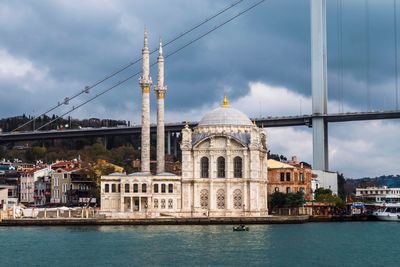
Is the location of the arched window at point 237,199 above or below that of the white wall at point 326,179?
below

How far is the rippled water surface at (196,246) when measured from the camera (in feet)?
119

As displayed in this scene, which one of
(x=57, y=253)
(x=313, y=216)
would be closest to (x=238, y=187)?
(x=313, y=216)

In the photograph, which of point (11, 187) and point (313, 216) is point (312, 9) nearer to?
point (313, 216)

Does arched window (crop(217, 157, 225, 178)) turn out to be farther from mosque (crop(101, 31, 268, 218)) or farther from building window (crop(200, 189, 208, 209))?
building window (crop(200, 189, 208, 209))

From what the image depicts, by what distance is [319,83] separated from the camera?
83.6 meters

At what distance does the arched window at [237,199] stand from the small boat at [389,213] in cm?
1720

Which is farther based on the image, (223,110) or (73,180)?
(73,180)

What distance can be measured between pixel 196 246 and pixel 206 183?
21263 mm

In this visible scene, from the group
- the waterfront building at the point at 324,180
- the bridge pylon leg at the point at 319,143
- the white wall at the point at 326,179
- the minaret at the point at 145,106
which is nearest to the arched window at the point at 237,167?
the minaret at the point at 145,106

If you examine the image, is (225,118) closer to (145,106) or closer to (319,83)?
(145,106)

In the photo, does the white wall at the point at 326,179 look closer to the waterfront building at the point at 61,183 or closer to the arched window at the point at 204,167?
the waterfront building at the point at 61,183

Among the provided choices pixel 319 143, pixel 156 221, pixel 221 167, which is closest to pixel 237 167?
pixel 221 167

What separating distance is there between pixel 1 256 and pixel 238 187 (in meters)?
26.5

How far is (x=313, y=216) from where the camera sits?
68688 mm
